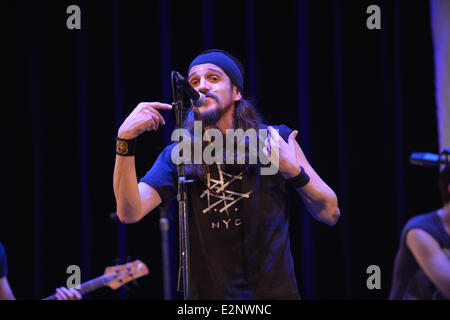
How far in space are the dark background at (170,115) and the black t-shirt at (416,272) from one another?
92 centimetres

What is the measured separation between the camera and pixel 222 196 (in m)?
1.96

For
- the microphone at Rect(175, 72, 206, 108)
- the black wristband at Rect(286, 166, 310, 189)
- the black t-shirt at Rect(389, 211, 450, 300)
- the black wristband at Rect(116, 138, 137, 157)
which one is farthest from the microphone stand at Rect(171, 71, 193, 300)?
the black t-shirt at Rect(389, 211, 450, 300)

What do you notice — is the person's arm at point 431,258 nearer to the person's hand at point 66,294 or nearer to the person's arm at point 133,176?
the person's arm at point 133,176

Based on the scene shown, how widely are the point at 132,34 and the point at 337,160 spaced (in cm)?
166

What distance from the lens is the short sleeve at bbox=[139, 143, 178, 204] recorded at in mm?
1983

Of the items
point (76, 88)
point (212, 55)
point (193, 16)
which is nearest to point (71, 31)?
point (76, 88)

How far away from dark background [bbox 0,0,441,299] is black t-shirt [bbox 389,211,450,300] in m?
0.92

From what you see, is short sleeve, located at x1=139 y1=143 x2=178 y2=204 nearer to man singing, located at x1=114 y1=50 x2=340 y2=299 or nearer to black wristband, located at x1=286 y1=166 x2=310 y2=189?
man singing, located at x1=114 y1=50 x2=340 y2=299

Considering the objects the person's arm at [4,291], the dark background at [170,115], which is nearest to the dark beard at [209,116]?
the dark background at [170,115]

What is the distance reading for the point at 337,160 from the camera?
2.95m

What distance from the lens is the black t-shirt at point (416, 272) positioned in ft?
6.10

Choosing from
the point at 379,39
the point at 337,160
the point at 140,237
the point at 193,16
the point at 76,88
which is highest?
the point at 193,16

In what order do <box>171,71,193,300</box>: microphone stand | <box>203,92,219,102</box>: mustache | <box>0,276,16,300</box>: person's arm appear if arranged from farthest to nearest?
<box>0,276,16,300</box>: person's arm → <box>203,92,219,102</box>: mustache → <box>171,71,193,300</box>: microphone stand
